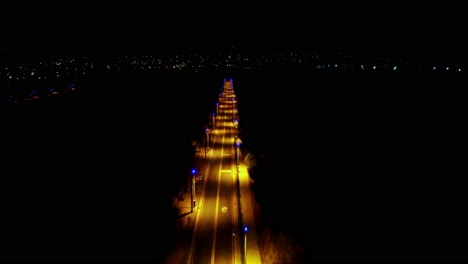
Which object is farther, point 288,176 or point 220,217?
point 288,176

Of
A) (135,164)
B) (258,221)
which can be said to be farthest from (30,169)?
(258,221)

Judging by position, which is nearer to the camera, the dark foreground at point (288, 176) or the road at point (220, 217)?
the dark foreground at point (288, 176)

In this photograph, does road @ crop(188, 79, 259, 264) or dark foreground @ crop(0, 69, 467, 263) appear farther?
road @ crop(188, 79, 259, 264)

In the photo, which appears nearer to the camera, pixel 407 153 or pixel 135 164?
pixel 407 153

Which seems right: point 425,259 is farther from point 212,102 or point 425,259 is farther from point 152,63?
point 152,63

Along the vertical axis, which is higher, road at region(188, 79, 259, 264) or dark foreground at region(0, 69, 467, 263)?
dark foreground at region(0, 69, 467, 263)

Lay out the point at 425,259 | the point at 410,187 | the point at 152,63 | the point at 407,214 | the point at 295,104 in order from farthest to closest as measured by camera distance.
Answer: the point at 152,63 < the point at 295,104 < the point at 410,187 < the point at 407,214 < the point at 425,259

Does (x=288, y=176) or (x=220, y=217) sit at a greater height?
(x=288, y=176)

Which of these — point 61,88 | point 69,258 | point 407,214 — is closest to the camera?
point 69,258

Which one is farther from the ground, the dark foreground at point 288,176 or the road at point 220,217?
the dark foreground at point 288,176

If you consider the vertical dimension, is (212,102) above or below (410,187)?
below
